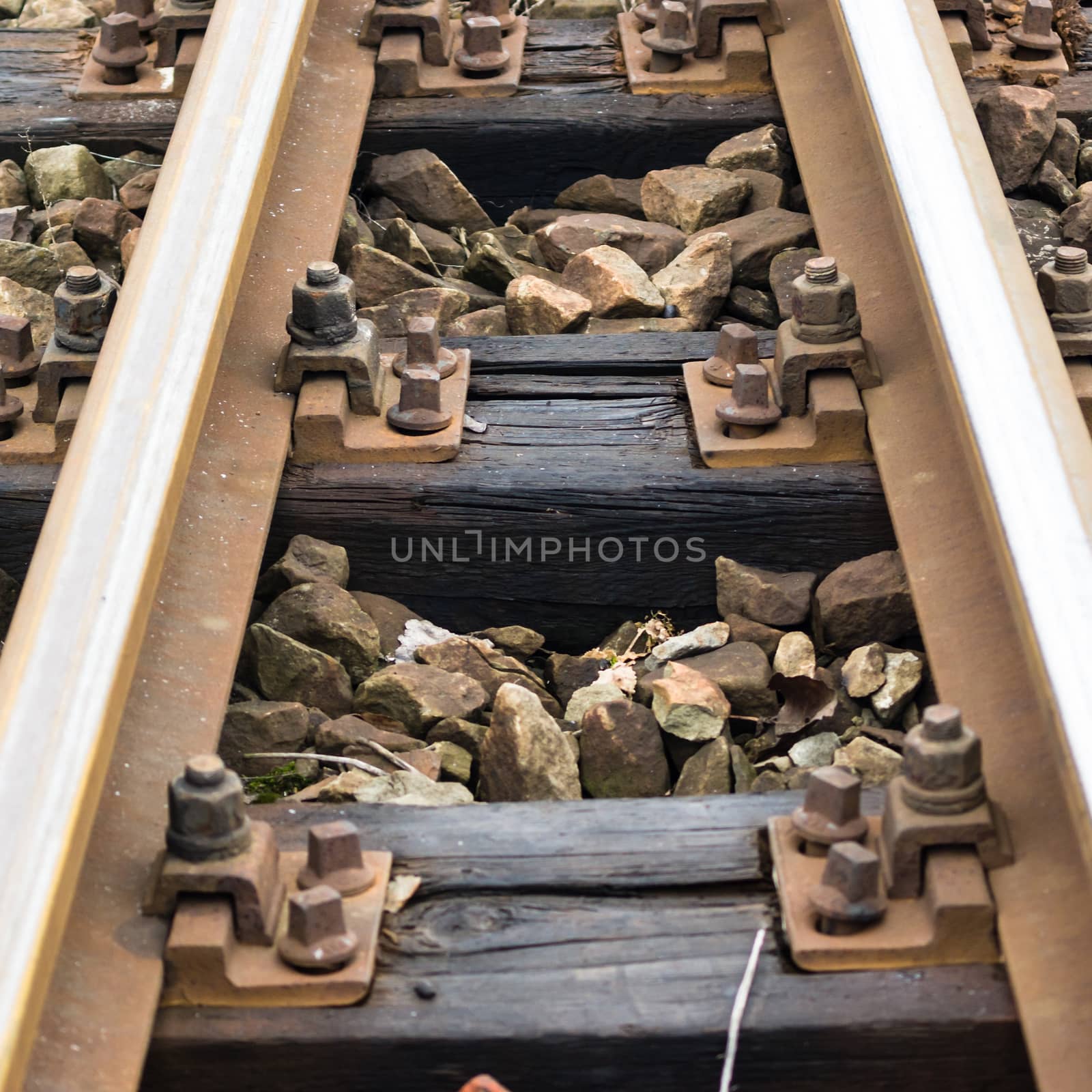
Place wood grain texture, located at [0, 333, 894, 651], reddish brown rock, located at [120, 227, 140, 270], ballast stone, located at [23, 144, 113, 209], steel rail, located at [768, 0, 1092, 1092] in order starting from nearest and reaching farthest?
1. steel rail, located at [768, 0, 1092, 1092]
2. wood grain texture, located at [0, 333, 894, 651]
3. reddish brown rock, located at [120, 227, 140, 270]
4. ballast stone, located at [23, 144, 113, 209]

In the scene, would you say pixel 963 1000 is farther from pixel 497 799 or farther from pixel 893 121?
pixel 893 121

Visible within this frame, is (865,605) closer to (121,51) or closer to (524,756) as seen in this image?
(524,756)

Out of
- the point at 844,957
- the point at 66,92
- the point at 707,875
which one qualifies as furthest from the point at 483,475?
the point at 66,92

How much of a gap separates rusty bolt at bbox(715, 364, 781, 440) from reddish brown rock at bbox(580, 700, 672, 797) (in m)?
0.57

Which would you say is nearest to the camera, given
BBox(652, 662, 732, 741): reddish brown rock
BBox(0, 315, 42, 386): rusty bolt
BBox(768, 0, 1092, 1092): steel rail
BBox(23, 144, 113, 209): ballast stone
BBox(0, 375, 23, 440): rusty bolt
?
BBox(768, 0, 1092, 1092): steel rail

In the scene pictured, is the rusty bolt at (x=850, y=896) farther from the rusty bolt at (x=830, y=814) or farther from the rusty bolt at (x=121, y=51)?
the rusty bolt at (x=121, y=51)

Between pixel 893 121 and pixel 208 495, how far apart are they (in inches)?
54.3

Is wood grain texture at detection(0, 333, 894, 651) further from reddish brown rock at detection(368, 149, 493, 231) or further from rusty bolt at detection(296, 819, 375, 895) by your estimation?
reddish brown rock at detection(368, 149, 493, 231)

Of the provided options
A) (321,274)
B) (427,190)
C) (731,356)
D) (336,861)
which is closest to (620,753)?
(336,861)

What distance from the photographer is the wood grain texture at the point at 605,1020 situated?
1760 millimetres

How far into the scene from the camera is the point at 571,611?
274cm

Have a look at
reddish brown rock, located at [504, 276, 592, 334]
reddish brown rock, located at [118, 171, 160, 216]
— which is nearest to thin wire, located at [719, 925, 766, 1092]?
reddish brown rock, located at [504, 276, 592, 334]

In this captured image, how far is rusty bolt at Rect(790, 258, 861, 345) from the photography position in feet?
8.94

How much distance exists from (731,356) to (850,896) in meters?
1.23
